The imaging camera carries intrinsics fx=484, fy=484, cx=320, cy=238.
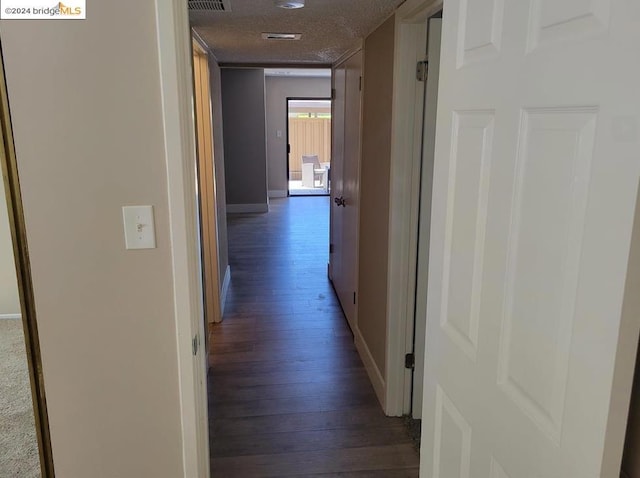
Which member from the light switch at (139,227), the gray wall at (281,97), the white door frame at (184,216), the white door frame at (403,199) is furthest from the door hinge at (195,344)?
the gray wall at (281,97)

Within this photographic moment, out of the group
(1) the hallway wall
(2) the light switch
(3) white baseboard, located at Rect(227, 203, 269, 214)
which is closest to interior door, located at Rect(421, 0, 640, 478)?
(1) the hallway wall

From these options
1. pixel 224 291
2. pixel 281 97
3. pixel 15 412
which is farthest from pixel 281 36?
pixel 281 97

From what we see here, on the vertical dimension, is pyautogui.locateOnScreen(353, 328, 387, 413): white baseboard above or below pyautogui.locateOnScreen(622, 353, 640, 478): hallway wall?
below

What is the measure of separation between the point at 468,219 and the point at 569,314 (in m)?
0.38

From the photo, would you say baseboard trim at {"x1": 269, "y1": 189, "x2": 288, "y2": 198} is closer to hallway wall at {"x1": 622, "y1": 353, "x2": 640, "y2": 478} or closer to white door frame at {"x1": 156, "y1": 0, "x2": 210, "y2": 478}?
white door frame at {"x1": 156, "y1": 0, "x2": 210, "y2": 478}

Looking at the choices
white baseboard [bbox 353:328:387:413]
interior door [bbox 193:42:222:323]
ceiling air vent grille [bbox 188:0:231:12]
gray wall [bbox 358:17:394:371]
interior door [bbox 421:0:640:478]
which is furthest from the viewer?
interior door [bbox 193:42:222:323]

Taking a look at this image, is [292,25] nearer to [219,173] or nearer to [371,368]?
[219,173]

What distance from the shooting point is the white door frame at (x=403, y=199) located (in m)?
2.22

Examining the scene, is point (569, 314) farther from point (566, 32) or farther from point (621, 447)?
point (566, 32)

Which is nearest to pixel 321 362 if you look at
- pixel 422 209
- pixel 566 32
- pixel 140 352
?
pixel 422 209

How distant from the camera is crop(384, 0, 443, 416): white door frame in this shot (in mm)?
2223

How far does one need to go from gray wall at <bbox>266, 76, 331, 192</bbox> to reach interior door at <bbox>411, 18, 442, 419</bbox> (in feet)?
24.4

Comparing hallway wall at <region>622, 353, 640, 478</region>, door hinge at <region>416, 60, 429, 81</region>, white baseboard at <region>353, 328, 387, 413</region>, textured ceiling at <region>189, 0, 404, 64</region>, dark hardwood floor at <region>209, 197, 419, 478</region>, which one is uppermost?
textured ceiling at <region>189, 0, 404, 64</region>

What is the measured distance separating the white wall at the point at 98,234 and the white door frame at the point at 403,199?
4.38ft
